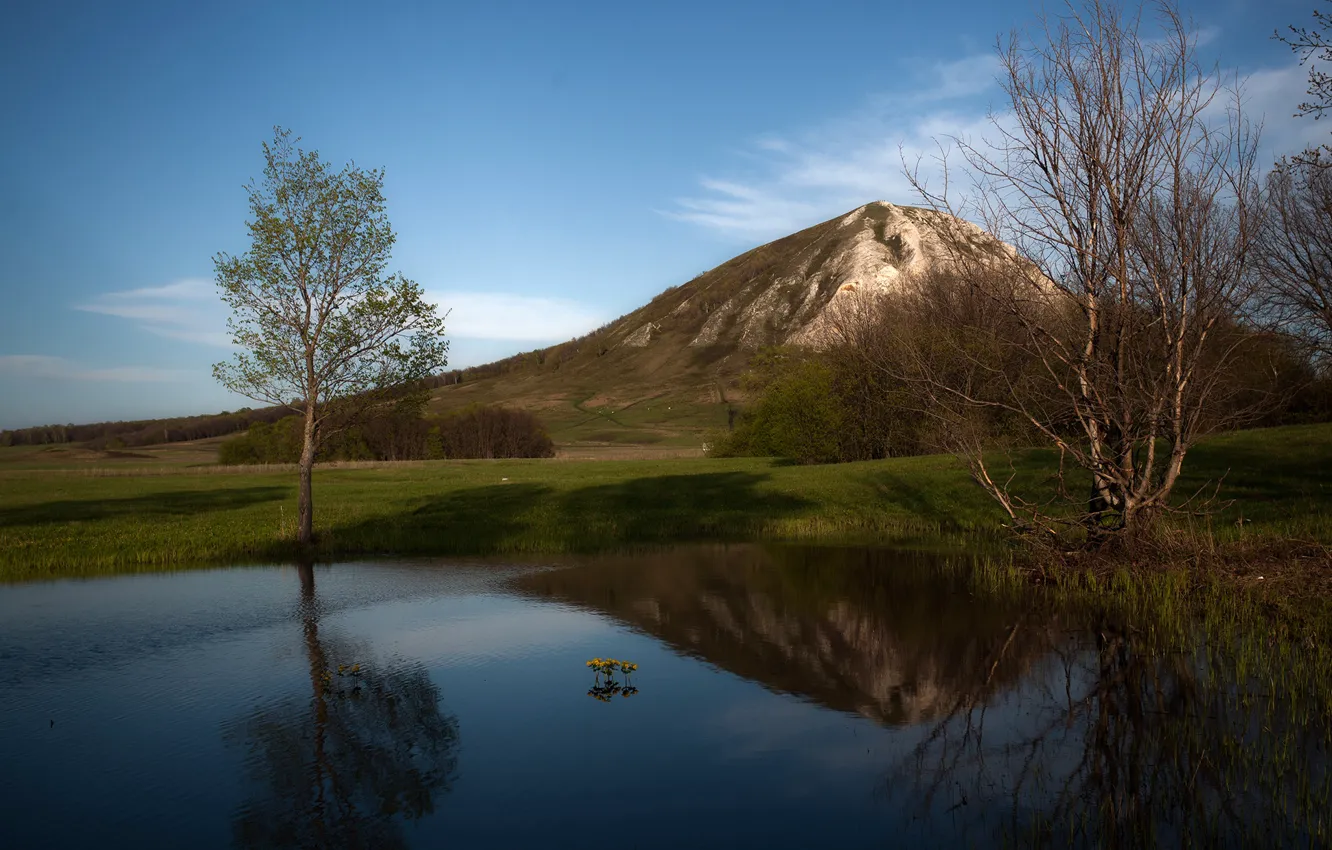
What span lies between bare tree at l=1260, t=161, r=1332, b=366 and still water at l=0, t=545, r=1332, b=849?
18582mm

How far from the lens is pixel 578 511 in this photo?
112ft

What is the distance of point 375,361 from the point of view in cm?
2658

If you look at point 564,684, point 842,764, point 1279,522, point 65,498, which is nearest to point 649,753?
point 842,764

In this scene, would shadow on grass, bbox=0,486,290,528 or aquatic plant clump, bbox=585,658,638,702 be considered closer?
aquatic plant clump, bbox=585,658,638,702

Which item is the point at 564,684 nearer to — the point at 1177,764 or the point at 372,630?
the point at 372,630

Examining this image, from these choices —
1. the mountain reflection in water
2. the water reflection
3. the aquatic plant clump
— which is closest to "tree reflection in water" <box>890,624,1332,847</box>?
the mountain reflection in water

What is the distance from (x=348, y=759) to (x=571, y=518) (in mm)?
22720

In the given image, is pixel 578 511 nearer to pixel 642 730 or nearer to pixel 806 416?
pixel 642 730

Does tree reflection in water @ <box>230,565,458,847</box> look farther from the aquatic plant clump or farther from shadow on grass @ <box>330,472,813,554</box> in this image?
shadow on grass @ <box>330,472,813,554</box>

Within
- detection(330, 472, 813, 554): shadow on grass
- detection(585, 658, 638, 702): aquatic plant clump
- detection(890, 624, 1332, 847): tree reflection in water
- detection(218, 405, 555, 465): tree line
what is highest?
detection(218, 405, 555, 465): tree line

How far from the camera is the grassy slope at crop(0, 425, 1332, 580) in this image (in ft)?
83.0

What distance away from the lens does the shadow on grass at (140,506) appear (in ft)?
108

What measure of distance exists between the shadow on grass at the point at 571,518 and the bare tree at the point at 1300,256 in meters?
18.0

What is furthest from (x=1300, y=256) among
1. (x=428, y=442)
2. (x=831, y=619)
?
(x=428, y=442)
